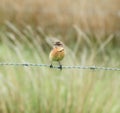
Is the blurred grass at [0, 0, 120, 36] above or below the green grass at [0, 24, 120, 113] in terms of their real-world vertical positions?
above

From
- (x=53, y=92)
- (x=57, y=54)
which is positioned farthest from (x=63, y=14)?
(x=57, y=54)

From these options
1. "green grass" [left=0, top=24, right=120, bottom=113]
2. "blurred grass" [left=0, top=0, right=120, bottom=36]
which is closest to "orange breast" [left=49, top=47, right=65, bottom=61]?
"green grass" [left=0, top=24, right=120, bottom=113]

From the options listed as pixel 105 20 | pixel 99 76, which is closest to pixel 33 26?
pixel 105 20

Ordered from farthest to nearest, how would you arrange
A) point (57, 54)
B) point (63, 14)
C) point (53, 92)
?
point (63, 14) < point (53, 92) < point (57, 54)

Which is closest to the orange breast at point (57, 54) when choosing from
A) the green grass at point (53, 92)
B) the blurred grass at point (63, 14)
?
the green grass at point (53, 92)

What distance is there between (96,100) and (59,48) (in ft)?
4.66

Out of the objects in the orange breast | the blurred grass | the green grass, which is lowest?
the orange breast

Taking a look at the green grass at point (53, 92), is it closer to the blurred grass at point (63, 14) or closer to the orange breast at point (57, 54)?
the orange breast at point (57, 54)

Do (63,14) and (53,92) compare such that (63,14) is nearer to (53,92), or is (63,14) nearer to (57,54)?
(53,92)

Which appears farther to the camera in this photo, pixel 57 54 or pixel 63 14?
pixel 63 14

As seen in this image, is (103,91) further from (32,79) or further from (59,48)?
(59,48)

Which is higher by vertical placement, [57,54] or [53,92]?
[53,92]

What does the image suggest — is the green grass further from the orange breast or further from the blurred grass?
the blurred grass

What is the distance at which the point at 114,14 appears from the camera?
21.0ft
